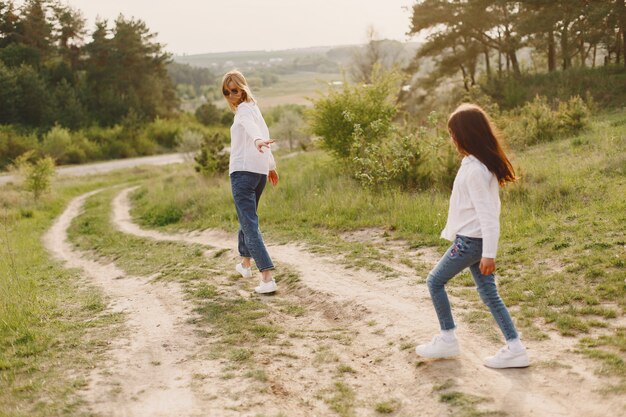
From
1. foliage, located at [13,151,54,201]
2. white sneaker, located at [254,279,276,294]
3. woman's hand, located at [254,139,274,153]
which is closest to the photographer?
woman's hand, located at [254,139,274,153]

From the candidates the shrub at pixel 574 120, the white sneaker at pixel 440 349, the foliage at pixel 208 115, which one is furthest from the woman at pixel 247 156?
the foliage at pixel 208 115

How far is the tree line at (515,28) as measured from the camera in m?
24.2

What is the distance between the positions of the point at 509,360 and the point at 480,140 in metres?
1.70

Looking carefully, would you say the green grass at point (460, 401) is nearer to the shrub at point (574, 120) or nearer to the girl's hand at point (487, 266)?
the girl's hand at point (487, 266)

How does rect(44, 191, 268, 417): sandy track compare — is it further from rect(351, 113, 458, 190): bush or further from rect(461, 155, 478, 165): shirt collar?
rect(351, 113, 458, 190): bush

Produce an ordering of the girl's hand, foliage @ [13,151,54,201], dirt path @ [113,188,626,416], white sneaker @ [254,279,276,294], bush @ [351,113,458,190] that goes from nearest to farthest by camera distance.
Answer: dirt path @ [113,188,626,416] → the girl's hand → white sneaker @ [254,279,276,294] → bush @ [351,113,458,190] → foliage @ [13,151,54,201]

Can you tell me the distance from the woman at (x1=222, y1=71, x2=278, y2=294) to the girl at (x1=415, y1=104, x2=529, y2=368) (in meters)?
2.47

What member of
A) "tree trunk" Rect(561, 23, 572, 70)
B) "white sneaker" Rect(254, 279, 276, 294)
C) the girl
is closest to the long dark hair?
the girl

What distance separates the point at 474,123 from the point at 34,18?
5623 cm

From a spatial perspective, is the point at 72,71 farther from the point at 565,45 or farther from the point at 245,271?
the point at 245,271

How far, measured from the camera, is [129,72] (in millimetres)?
57094

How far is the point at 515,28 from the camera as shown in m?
27.2

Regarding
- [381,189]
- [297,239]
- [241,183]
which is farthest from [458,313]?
[381,189]

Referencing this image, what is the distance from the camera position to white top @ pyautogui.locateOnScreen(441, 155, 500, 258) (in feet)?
13.0
